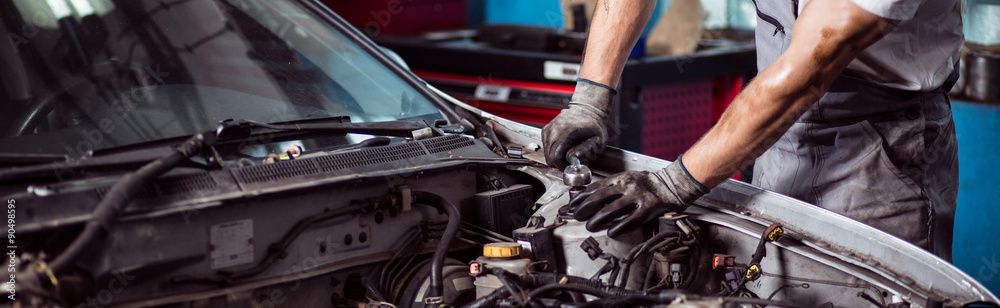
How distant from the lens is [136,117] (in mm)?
1576

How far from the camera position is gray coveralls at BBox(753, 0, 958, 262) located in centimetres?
183

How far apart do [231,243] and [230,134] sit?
24 centimetres

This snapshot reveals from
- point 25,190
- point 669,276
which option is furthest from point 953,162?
point 25,190

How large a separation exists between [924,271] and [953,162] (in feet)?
2.28

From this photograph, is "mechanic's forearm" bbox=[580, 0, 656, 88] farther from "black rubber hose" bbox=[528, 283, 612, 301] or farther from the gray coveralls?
"black rubber hose" bbox=[528, 283, 612, 301]

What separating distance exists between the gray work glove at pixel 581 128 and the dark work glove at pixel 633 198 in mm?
228

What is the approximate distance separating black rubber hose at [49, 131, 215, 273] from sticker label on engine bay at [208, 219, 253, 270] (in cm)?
14

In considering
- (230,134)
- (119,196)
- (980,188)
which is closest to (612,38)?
(230,134)

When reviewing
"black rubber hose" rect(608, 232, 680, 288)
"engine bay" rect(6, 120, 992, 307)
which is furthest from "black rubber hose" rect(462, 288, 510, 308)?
"black rubber hose" rect(608, 232, 680, 288)

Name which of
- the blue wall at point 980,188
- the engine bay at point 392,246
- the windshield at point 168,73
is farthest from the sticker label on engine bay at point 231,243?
the blue wall at point 980,188

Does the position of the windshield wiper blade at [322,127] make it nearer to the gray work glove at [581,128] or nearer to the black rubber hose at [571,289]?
the gray work glove at [581,128]

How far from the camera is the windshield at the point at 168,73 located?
1.54 metres

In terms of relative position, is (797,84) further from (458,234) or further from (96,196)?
(96,196)

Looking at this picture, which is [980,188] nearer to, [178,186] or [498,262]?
[498,262]
